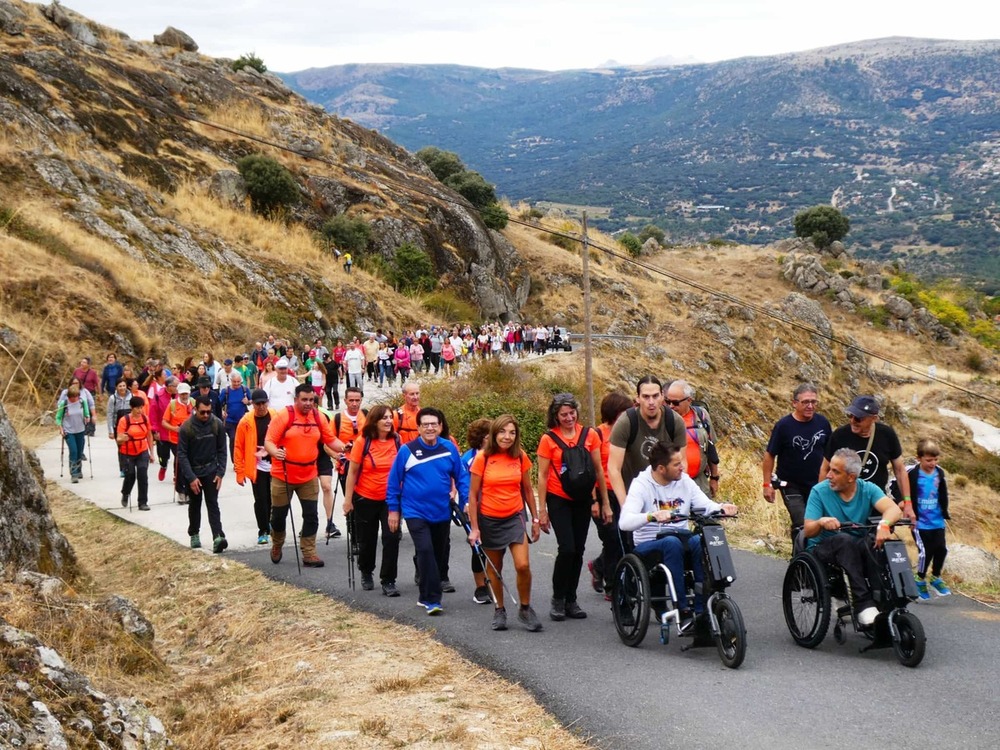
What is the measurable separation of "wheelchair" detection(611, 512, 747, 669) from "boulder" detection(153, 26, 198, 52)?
52681mm

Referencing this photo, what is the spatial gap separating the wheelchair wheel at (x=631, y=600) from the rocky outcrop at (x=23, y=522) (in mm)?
4290

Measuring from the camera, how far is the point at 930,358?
54.2m

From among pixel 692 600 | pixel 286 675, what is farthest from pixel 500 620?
pixel 286 675

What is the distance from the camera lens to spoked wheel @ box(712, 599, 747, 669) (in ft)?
21.1

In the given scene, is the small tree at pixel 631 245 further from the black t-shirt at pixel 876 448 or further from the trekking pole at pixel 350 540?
the black t-shirt at pixel 876 448

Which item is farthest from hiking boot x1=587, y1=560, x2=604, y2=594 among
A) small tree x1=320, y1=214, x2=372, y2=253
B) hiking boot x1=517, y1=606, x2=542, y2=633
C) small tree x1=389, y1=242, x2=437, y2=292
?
small tree x1=320, y1=214, x2=372, y2=253

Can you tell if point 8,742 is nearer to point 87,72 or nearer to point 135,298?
point 135,298

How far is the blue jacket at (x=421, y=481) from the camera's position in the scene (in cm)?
809

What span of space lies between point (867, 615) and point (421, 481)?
3441 millimetres

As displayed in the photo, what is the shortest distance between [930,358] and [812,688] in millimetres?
52589

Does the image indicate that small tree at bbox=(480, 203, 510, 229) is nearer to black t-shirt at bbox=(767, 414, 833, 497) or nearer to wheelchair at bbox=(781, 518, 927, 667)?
black t-shirt at bbox=(767, 414, 833, 497)

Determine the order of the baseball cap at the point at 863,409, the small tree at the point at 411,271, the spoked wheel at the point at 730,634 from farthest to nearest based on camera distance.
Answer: the small tree at the point at 411,271, the baseball cap at the point at 863,409, the spoked wheel at the point at 730,634

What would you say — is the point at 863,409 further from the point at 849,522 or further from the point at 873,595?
the point at 873,595

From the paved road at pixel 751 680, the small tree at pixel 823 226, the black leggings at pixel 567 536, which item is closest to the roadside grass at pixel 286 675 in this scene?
the paved road at pixel 751 680
